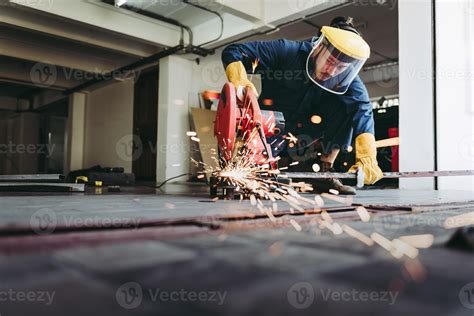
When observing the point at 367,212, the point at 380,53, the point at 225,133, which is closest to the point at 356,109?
the point at 225,133

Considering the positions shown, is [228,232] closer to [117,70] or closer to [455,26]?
[455,26]

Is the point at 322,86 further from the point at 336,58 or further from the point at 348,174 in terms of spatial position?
the point at 348,174

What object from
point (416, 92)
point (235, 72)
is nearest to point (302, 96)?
point (235, 72)

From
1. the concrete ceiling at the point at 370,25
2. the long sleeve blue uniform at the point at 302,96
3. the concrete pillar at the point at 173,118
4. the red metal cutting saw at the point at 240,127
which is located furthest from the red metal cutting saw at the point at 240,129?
the concrete pillar at the point at 173,118

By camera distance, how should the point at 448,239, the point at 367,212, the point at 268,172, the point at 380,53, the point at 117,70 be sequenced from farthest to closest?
the point at 117,70, the point at 380,53, the point at 268,172, the point at 367,212, the point at 448,239

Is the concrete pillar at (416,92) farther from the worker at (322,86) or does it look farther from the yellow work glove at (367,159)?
the yellow work glove at (367,159)

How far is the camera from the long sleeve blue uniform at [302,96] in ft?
9.04

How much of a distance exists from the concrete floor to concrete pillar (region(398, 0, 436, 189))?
3147 mm

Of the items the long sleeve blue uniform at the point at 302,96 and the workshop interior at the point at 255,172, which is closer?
the workshop interior at the point at 255,172

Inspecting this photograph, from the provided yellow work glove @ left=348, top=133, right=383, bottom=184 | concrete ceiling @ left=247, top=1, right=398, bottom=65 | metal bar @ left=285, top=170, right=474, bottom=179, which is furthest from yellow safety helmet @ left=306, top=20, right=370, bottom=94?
concrete ceiling @ left=247, top=1, right=398, bottom=65

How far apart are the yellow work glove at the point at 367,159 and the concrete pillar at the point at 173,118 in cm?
465

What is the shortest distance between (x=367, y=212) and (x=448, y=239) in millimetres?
502

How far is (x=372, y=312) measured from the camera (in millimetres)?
470

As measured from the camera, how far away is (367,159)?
2633 mm
